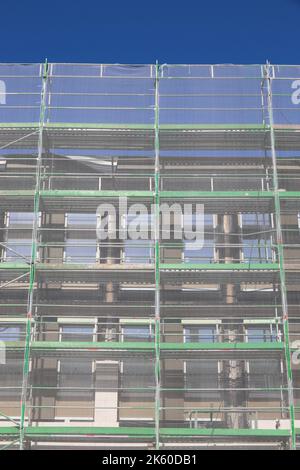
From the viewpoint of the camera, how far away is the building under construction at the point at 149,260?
13.3 meters

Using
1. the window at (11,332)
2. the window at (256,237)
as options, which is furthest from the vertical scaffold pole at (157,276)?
the window at (11,332)

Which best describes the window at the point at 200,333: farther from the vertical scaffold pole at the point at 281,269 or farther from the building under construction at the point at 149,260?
the vertical scaffold pole at the point at 281,269

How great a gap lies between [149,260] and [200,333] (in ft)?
6.13

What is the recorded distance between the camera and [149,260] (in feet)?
47.5

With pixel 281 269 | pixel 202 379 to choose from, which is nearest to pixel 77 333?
pixel 202 379

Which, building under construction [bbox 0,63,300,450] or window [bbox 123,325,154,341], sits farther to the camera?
window [bbox 123,325,154,341]

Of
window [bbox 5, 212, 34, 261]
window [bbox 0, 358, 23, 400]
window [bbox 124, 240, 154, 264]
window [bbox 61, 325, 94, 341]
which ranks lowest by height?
window [bbox 0, 358, 23, 400]

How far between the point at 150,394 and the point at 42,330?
259 cm

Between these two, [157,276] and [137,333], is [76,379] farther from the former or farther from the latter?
[157,276]

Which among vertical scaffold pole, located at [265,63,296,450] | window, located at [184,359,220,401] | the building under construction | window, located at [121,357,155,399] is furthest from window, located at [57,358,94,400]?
vertical scaffold pole, located at [265,63,296,450]

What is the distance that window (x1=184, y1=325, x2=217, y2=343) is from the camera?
45.9 ft

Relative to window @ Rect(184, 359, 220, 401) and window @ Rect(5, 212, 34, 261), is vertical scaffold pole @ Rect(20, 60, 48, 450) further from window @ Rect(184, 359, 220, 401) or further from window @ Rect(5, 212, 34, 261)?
window @ Rect(184, 359, 220, 401)

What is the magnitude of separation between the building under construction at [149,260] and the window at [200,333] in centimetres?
6

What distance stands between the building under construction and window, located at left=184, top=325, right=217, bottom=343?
2.6 inches
